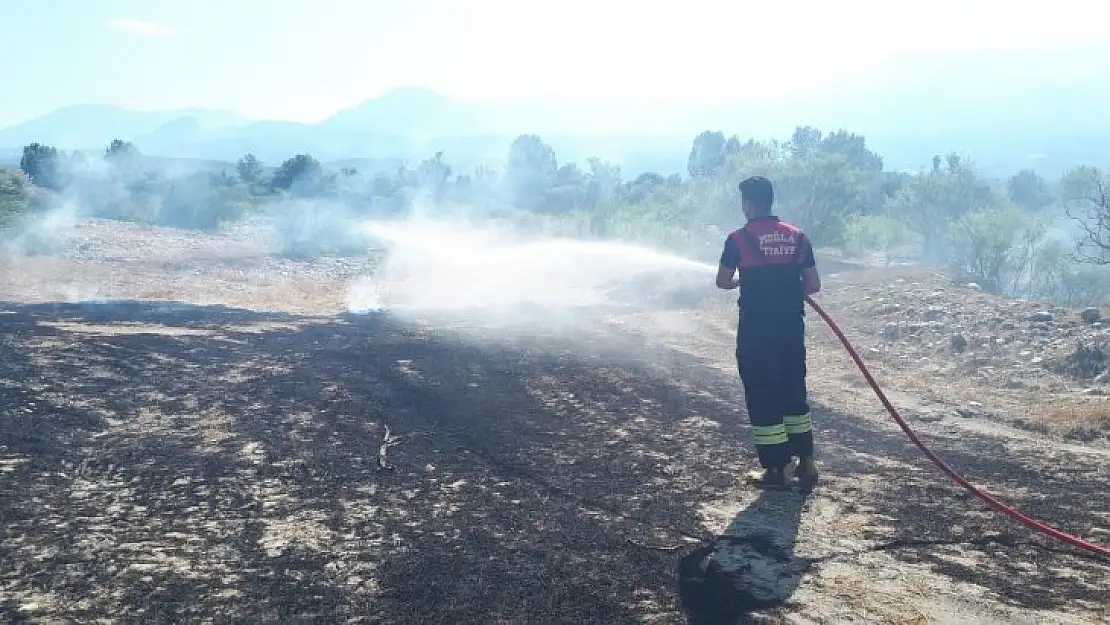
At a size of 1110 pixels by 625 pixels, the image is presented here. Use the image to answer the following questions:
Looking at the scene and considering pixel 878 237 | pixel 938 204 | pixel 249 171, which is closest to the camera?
pixel 878 237

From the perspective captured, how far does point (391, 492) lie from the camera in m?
5.69

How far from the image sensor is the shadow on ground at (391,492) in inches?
161

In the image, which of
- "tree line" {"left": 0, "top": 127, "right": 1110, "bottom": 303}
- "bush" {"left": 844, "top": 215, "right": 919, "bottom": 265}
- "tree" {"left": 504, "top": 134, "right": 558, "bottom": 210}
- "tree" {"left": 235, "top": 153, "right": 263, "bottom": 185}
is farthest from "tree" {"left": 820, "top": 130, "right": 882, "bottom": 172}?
"tree" {"left": 235, "top": 153, "right": 263, "bottom": 185}

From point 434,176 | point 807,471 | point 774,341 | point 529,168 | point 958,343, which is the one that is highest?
point 529,168

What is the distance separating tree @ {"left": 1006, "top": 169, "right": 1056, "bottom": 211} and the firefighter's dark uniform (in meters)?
60.6

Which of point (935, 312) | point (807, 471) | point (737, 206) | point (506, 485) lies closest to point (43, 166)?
point (737, 206)

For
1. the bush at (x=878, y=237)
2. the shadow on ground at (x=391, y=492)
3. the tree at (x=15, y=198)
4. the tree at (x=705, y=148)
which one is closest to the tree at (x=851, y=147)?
the tree at (x=705, y=148)

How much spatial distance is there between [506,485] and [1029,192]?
65.1 meters

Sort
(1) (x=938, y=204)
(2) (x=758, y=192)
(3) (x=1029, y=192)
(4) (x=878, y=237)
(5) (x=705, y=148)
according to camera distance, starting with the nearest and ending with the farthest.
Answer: (2) (x=758, y=192) < (4) (x=878, y=237) < (1) (x=938, y=204) < (3) (x=1029, y=192) < (5) (x=705, y=148)

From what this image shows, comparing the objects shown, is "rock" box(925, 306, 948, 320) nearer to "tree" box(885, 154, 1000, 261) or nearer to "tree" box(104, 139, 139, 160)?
"tree" box(885, 154, 1000, 261)

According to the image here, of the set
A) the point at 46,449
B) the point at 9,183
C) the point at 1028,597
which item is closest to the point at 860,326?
the point at 1028,597

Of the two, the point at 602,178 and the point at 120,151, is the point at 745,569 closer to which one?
the point at 120,151

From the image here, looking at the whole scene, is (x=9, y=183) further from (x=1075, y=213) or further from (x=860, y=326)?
(x=1075, y=213)

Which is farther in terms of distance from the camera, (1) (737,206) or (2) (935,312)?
(1) (737,206)
